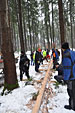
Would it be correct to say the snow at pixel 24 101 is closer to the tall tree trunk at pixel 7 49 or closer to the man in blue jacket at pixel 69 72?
the tall tree trunk at pixel 7 49

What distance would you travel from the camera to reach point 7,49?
5336 mm

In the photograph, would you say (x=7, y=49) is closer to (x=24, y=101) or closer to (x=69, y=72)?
(x=24, y=101)

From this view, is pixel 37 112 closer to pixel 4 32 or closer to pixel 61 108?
pixel 61 108

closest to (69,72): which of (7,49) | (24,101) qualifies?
(24,101)

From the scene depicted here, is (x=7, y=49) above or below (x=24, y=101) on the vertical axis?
above

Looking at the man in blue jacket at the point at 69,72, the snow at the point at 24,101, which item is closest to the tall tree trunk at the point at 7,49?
the snow at the point at 24,101

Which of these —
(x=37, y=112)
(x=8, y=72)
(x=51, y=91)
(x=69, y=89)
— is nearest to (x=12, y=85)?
(x=8, y=72)

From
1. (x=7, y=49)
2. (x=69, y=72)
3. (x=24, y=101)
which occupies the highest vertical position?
(x=7, y=49)

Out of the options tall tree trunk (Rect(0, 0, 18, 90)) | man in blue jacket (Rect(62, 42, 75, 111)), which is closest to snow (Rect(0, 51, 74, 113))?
tall tree trunk (Rect(0, 0, 18, 90))

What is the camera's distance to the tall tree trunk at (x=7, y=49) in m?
5.20

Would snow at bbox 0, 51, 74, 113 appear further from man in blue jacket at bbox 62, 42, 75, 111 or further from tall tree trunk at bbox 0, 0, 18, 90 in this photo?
man in blue jacket at bbox 62, 42, 75, 111

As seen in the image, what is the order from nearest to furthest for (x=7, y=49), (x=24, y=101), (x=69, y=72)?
(x=69, y=72)
(x=24, y=101)
(x=7, y=49)

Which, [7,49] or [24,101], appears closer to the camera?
[24,101]

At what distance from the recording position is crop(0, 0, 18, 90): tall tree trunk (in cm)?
520
